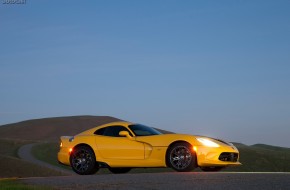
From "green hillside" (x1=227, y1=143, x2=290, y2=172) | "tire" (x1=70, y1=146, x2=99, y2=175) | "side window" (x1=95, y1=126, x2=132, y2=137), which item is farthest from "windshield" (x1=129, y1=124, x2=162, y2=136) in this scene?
"green hillside" (x1=227, y1=143, x2=290, y2=172)

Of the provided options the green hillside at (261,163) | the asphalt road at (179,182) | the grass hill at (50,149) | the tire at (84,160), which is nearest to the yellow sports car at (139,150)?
the tire at (84,160)

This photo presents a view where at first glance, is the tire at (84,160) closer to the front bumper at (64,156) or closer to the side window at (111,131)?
the front bumper at (64,156)

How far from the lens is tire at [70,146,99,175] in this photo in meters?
15.1

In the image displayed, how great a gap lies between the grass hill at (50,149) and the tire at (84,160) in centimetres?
2383

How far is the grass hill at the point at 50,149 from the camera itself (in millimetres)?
42688

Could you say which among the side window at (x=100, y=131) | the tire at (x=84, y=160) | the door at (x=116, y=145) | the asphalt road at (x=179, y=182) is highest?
the side window at (x=100, y=131)

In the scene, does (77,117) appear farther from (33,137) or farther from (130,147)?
(130,147)

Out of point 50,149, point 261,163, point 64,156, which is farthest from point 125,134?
point 50,149

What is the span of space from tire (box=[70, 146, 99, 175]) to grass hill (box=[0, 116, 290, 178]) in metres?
23.8

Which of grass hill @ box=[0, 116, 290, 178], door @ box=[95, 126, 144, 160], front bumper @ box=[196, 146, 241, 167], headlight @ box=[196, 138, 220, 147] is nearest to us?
front bumper @ box=[196, 146, 241, 167]

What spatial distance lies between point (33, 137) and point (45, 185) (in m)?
92.8

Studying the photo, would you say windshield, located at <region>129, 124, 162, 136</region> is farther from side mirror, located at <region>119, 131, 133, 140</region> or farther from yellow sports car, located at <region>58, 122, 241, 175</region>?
side mirror, located at <region>119, 131, 133, 140</region>

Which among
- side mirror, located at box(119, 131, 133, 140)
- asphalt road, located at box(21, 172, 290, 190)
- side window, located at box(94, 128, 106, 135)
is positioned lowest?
asphalt road, located at box(21, 172, 290, 190)

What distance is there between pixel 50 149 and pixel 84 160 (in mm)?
47894
